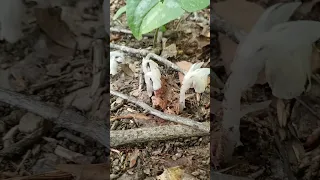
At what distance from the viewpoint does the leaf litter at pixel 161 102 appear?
1.26m

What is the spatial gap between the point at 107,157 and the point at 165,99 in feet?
0.70

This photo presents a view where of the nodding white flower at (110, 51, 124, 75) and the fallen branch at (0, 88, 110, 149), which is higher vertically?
the nodding white flower at (110, 51, 124, 75)

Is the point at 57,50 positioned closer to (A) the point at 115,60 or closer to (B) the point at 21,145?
(A) the point at 115,60

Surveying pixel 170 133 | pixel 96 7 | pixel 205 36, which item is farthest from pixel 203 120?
pixel 96 7

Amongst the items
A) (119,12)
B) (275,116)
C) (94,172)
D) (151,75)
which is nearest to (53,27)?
(119,12)

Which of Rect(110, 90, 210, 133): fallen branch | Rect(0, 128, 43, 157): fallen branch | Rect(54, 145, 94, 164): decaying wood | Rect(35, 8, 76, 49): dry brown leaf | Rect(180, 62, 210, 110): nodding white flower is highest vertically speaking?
Rect(35, 8, 76, 49): dry brown leaf

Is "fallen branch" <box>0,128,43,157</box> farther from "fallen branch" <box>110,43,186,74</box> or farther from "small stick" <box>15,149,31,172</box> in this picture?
"fallen branch" <box>110,43,186,74</box>

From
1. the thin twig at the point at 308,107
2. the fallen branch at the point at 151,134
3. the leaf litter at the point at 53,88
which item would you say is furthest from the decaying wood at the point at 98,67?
the thin twig at the point at 308,107

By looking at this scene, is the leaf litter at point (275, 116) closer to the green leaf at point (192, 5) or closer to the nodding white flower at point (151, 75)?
the green leaf at point (192, 5)

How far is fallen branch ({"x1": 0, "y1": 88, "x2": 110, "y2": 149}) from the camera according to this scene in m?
1.22

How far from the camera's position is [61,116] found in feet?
4.09

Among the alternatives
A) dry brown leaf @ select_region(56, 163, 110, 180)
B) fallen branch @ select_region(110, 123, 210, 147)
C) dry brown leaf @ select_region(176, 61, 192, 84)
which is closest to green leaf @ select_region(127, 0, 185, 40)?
dry brown leaf @ select_region(176, 61, 192, 84)

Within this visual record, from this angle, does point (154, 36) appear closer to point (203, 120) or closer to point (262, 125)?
point (203, 120)

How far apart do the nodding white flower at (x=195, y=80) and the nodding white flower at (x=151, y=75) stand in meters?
0.07
